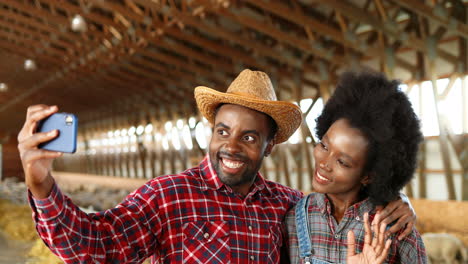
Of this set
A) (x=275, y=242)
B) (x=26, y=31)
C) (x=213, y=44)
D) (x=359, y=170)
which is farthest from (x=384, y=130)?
(x=26, y=31)

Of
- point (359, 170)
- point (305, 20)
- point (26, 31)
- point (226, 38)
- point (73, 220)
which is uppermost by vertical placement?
point (26, 31)

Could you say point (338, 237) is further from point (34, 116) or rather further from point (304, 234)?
point (34, 116)

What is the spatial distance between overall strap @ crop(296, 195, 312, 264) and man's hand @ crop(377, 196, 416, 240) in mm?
308

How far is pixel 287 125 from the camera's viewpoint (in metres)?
2.07

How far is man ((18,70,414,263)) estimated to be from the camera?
1565mm

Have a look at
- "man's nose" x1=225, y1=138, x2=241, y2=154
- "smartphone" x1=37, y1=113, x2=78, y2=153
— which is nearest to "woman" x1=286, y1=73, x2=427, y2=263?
"man's nose" x1=225, y1=138, x2=241, y2=154

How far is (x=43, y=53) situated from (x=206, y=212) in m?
18.7

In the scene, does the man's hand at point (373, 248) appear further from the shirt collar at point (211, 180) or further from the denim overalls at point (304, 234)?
the shirt collar at point (211, 180)

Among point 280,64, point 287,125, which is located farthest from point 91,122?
point 287,125

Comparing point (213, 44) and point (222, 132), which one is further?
point (213, 44)

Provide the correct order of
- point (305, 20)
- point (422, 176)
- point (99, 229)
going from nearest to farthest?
point (99, 229)
point (305, 20)
point (422, 176)

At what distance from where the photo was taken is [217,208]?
1830 mm

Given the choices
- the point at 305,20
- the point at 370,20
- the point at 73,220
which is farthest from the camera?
the point at 305,20

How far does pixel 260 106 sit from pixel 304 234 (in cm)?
57
